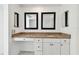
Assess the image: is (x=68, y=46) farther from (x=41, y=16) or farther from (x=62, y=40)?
(x=41, y=16)

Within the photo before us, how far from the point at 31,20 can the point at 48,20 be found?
636mm

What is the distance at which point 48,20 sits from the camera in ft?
14.8

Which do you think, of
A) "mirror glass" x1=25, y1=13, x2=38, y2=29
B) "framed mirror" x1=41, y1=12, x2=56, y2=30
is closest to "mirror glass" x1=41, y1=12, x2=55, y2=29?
"framed mirror" x1=41, y1=12, x2=56, y2=30

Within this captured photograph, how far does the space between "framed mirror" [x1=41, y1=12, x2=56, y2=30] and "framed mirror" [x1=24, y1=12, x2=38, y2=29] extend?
0.26 meters

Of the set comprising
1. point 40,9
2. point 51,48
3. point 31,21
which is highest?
point 40,9

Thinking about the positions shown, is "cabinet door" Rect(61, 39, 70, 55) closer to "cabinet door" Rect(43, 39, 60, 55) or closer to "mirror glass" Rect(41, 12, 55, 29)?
"cabinet door" Rect(43, 39, 60, 55)

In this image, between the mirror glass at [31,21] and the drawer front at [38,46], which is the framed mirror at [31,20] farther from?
the drawer front at [38,46]

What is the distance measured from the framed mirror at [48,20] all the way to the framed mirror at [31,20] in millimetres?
261

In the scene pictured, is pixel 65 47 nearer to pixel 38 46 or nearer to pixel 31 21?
pixel 38 46

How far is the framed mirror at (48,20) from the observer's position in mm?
4445

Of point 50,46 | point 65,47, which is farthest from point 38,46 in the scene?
point 65,47
